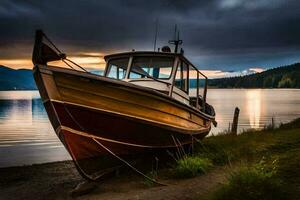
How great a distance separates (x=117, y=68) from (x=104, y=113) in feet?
12.7

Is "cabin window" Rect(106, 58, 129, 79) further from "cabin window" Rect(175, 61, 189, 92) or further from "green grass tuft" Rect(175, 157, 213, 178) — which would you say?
"green grass tuft" Rect(175, 157, 213, 178)

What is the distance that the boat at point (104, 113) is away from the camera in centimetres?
951

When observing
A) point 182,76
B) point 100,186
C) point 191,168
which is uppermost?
point 182,76

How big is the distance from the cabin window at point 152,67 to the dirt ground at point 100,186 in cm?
339

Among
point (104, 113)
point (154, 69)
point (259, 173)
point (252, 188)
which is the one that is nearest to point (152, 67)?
point (154, 69)

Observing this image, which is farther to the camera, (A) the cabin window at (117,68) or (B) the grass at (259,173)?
(A) the cabin window at (117,68)

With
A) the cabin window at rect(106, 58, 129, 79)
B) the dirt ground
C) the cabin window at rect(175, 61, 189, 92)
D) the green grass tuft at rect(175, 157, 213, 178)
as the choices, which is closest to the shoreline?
the dirt ground

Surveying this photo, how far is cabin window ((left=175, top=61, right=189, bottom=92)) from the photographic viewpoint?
13148mm

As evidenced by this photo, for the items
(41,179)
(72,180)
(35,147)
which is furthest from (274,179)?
(35,147)

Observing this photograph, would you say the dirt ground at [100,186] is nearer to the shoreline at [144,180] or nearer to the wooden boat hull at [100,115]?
the shoreline at [144,180]

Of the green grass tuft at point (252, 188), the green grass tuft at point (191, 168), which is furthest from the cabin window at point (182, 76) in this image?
the green grass tuft at point (252, 188)

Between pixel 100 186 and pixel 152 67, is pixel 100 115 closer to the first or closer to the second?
pixel 100 186

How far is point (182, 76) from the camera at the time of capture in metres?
13.6

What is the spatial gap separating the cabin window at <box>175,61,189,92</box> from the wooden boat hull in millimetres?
1923
